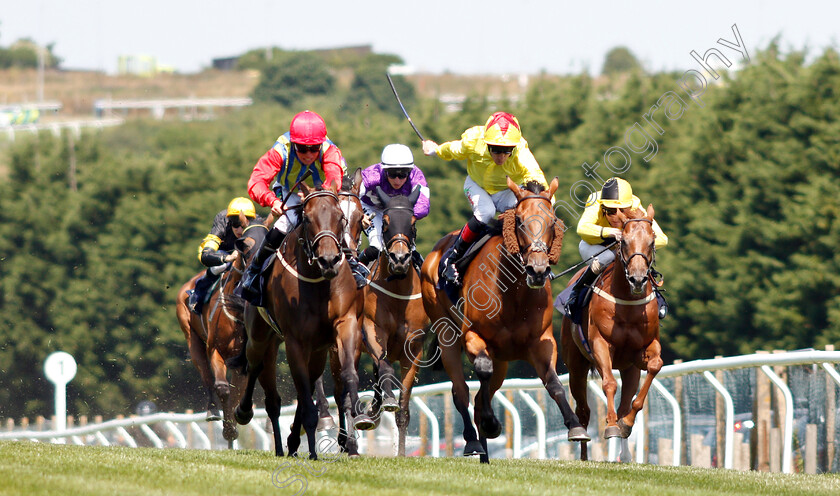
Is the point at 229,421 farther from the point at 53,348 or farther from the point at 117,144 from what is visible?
the point at 117,144

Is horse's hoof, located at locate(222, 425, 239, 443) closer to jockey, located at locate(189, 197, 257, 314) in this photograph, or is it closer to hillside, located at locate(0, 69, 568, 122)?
jockey, located at locate(189, 197, 257, 314)

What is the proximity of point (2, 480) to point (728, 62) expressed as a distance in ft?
24.9

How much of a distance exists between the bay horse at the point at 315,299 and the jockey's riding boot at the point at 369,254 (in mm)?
2005

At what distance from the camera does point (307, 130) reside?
9.70 meters

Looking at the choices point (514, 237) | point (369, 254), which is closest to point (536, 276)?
point (514, 237)

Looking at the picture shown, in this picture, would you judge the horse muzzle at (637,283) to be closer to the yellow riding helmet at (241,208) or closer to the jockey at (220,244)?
the jockey at (220,244)

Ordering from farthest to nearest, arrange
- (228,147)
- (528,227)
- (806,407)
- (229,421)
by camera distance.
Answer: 1. (228,147)
2. (229,421)
3. (806,407)
4. (528,227)

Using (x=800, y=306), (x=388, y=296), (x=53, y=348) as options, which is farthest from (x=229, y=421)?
(x=53, y=348)

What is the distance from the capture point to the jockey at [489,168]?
32.3ft

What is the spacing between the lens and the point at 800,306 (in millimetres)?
25391

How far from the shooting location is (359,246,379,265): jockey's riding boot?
1175 cm

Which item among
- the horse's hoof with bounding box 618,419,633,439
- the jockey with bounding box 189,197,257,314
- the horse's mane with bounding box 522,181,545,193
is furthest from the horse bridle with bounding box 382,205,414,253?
the jockey with bounding box 189,197,257,314

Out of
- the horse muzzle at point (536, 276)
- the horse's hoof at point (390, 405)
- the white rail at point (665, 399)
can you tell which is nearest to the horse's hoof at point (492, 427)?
the horse's hoof at point (390, 405)

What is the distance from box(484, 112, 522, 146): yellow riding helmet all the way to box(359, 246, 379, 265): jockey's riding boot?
226cm
